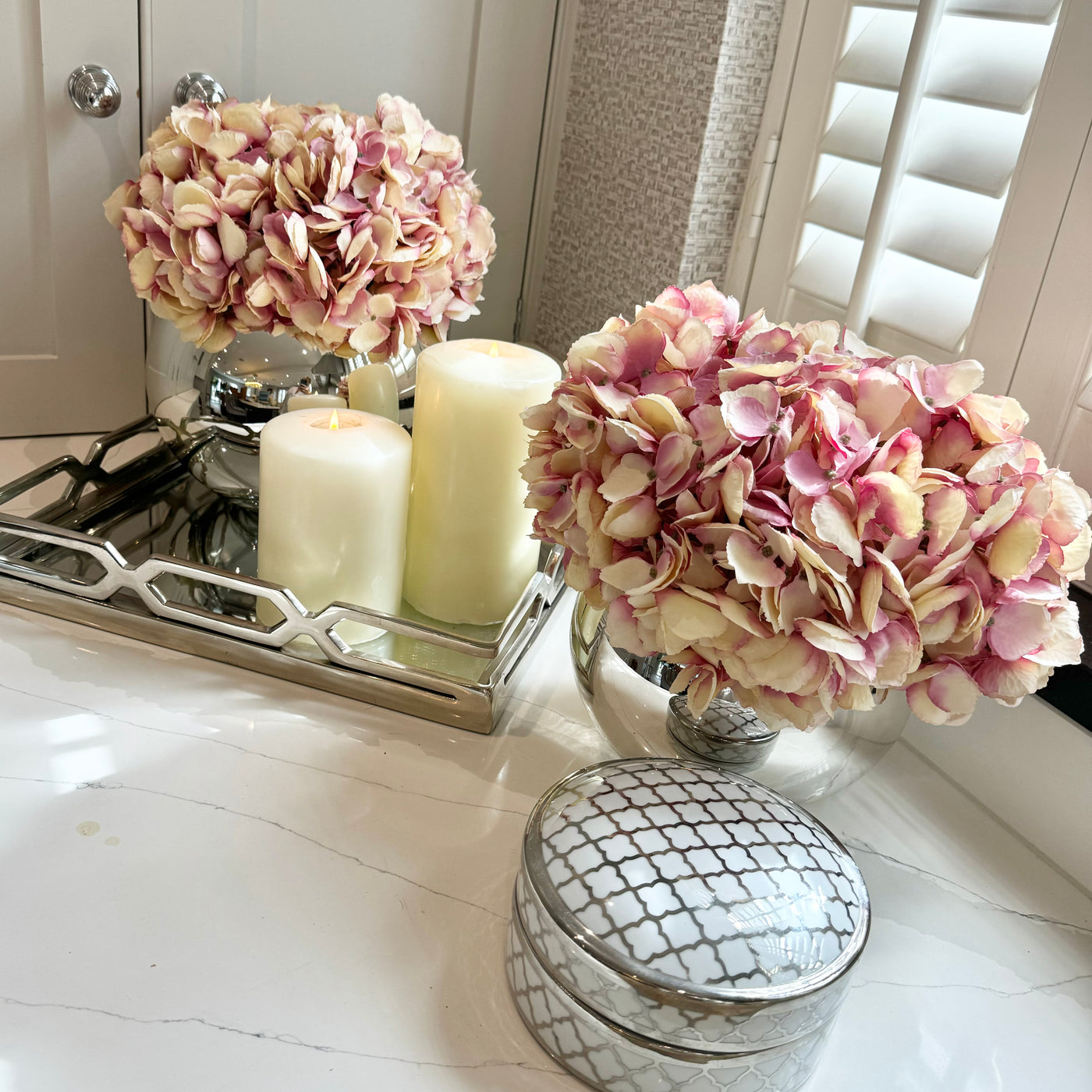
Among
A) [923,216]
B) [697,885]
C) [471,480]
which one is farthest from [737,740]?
[923,216]

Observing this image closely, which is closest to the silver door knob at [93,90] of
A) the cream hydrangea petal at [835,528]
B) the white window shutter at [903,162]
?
the white window shutter at [903,162]

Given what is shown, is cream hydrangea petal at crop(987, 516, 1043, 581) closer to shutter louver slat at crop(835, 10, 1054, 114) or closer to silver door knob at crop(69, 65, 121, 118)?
shutter louver slat at crop(835, 10, 1054, 114)

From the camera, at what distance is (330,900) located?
516 millimetres

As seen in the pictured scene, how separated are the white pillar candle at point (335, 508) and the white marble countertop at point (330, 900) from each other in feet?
0.25

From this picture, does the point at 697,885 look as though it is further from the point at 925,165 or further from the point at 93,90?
the point at 93,90

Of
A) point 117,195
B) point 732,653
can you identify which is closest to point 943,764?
point 732,653

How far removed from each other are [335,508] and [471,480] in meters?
0.10

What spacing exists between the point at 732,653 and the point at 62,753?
0.39 meters

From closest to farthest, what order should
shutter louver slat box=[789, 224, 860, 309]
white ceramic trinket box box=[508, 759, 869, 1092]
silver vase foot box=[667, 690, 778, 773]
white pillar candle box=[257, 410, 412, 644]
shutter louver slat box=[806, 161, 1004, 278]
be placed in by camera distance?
white ceramic trinket box box=[508, 759, 869, 1092] → silver vase foot box=[667, 690, 778, 773] → white pillar candle box=[257, 410, 412, 644] → shutter louver slat box=[806, 161, 1004, 278] → shutter louver slat box=[789, 224, 860, 309]

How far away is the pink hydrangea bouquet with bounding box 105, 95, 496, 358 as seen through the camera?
2.25ft

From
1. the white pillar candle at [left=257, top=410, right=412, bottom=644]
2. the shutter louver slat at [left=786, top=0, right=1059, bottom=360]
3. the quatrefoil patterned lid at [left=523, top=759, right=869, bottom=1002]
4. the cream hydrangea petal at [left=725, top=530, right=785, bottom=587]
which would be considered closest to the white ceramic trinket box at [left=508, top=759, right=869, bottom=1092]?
the quatrefoil patterned lid at [left=523, top=759, right=869, bottom=1002]

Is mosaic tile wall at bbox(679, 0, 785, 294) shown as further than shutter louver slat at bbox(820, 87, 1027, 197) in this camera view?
Yes

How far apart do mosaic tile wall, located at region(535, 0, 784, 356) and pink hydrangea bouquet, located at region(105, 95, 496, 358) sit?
12.6 inches

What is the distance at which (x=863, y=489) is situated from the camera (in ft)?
1.47
